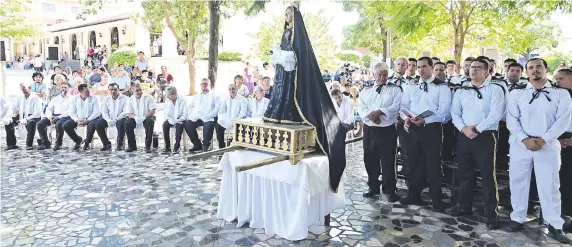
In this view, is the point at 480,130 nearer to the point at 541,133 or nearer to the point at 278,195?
the point at 541,133

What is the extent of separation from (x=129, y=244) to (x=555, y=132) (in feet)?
14.3

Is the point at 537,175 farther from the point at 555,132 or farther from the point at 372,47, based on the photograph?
the point at 372,47

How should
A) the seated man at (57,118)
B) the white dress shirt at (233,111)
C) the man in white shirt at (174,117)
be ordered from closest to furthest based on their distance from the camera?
the white dress shirt at (233,111), the man in white shirt at (174,117), the seated man at (57,118)

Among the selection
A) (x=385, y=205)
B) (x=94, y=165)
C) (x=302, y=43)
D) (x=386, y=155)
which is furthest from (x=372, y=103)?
(x=94, y=165)

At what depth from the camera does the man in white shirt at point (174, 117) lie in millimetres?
9211

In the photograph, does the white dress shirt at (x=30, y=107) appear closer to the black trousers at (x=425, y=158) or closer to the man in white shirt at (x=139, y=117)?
the man in white shirt at (x=139, y=117)

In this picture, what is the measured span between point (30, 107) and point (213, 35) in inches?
213

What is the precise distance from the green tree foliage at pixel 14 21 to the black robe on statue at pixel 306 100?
20.6 meters

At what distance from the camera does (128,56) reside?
22.0 meters

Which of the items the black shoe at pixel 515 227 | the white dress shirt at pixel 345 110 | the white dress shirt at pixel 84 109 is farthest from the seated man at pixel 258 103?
the black shoe at pixel 515 227

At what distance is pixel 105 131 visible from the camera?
945 cm

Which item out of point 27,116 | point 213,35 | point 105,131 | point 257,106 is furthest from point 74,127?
point 213,35

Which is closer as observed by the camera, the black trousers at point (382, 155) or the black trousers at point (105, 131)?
the black trousers at point (382, 155)

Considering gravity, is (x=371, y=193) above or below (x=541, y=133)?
below
